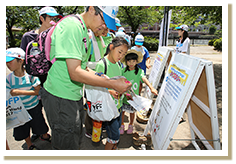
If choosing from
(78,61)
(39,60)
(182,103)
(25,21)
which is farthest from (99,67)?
(25,21)

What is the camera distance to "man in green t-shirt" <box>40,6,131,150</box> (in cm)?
120

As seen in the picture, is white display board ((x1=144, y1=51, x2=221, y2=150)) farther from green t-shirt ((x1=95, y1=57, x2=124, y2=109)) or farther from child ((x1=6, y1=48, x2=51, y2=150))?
child ((x1=6, y1=48, x2=51, y2=150))

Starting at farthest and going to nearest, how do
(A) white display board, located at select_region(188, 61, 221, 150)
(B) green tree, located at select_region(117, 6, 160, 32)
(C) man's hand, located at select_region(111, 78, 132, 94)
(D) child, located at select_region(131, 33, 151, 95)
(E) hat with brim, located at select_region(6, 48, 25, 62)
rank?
1. (B) green tree, located at select_region(117, 6, 160, 32)
2. (D) child, located at select_region(131, 33, 151, 95)
3. (E) hat with brim, located at select_region(6, 48, 25, 62)
4. (A) white display board, located at select_region(188, 61, 221, 150)
5. (C) man's hand, located at select_region(111, 78, 132, 94)

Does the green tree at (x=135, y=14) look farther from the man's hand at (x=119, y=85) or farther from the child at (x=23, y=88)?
the man's hand at (x=119, y=85)

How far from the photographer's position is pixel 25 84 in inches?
97.6

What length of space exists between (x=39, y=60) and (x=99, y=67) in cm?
81

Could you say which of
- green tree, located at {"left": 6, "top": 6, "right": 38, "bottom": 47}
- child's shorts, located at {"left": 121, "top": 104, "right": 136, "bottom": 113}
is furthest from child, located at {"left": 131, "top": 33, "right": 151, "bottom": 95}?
green tree, located at {"left": 6, "top": 6, "right": 38, "bottom": 47}

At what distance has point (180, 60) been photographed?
2.27m

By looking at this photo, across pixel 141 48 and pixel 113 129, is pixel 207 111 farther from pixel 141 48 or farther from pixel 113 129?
pixel 141 48

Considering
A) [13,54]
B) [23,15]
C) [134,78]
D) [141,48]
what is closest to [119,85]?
[134,78]

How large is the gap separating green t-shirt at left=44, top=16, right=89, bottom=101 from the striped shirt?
1269mm

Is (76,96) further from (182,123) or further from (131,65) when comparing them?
(182,123)

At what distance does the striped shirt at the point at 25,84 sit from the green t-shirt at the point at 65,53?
4.16 feet

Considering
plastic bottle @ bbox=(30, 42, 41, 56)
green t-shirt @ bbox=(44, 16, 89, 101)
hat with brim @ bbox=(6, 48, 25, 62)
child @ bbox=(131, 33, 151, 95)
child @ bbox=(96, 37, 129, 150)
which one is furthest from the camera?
child @ bbox=(131, 33, 151, 95)
